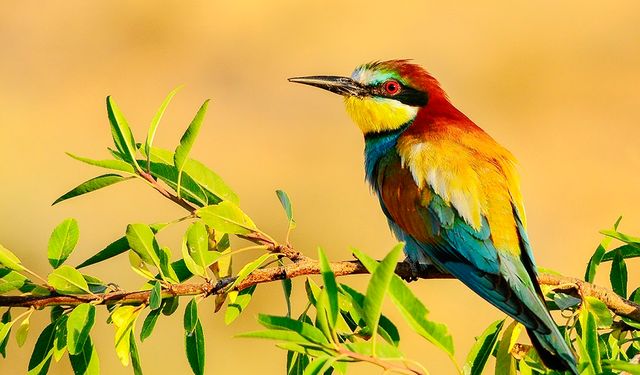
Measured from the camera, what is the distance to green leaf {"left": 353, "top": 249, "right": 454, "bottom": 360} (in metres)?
1.07

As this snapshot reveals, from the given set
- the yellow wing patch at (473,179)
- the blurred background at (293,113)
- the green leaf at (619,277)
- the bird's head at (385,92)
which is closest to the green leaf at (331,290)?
the green leaf at (619,277)

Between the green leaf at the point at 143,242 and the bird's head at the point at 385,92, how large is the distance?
117 centimetres

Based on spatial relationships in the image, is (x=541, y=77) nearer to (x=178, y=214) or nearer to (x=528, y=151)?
(x=528, y=151)

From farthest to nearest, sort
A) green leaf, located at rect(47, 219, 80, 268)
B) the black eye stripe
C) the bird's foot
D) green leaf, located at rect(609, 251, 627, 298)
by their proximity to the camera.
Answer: the black eye stripe < the bird's foot < green leaf, located at rect(609, 251, 627, 298) < green leaf, located at rect(47, 219, 80, 268)

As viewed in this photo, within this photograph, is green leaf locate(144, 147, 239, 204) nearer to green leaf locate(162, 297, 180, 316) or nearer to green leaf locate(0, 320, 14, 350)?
green leaf locate(162, 297, 180, 316)

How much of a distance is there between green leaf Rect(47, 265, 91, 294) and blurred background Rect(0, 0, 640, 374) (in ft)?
9.62

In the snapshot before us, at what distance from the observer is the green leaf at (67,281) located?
1.31 m

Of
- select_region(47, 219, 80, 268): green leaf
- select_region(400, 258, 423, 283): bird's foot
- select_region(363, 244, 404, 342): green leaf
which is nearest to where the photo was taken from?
select_region(363, 244, 404, 342): green leaf

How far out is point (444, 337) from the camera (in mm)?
1079


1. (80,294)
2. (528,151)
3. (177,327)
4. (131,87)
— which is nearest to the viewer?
(80,294)

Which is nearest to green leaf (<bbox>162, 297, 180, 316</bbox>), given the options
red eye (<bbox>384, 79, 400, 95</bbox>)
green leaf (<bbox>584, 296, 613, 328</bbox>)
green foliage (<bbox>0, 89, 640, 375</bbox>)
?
green foliage (<bbox>0, 89, 640, 375</bbox>)

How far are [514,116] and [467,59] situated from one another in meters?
0.92

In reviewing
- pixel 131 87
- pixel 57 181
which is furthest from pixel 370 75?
pixel 131 87

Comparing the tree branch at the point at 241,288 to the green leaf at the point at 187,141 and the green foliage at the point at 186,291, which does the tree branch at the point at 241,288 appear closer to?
the green foliage at the point at 186,291
